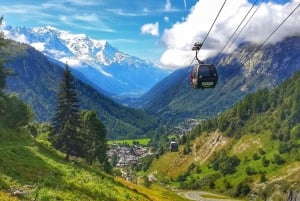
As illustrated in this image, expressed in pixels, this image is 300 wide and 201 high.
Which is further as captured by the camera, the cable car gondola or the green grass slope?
the cable car gondola

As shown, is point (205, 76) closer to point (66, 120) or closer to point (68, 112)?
point (68, 112)

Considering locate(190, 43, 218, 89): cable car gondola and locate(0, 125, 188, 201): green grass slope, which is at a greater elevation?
locate(190, 43, 218, 89): cable car gondola

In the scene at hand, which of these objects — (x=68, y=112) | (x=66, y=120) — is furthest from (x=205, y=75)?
(x=66, y=120)

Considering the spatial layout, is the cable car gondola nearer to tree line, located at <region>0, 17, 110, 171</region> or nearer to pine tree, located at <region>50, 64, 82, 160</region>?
tree line, located at <region>0, 17, 110, 171</region>

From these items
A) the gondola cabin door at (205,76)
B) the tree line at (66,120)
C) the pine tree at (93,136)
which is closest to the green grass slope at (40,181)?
the gondola cabin door at (205,76)

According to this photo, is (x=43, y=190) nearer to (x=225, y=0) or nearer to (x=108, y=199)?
(x=108, y=199)

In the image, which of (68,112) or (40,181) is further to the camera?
(68,112)

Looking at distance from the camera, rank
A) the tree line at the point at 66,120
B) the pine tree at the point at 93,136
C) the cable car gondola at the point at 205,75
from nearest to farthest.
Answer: the cable car gondola at the point at 205,75 < the tree line at the point at 66,120 < the pine tree at the point at 93,136

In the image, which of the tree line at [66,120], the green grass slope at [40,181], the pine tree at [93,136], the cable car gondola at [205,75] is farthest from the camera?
the pine tree at [93,136]

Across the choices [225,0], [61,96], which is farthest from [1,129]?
[225,0]

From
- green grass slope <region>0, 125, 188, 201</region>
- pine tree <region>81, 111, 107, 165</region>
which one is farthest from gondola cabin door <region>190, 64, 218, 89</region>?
pine tree <region>81, 111, 107, 165</region>

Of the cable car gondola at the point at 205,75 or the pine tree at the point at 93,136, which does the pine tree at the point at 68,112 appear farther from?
the cable car gondola at the point at 205,75

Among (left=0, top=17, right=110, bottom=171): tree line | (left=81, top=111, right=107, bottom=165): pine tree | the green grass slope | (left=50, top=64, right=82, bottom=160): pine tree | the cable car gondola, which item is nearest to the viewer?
the green grass slope
